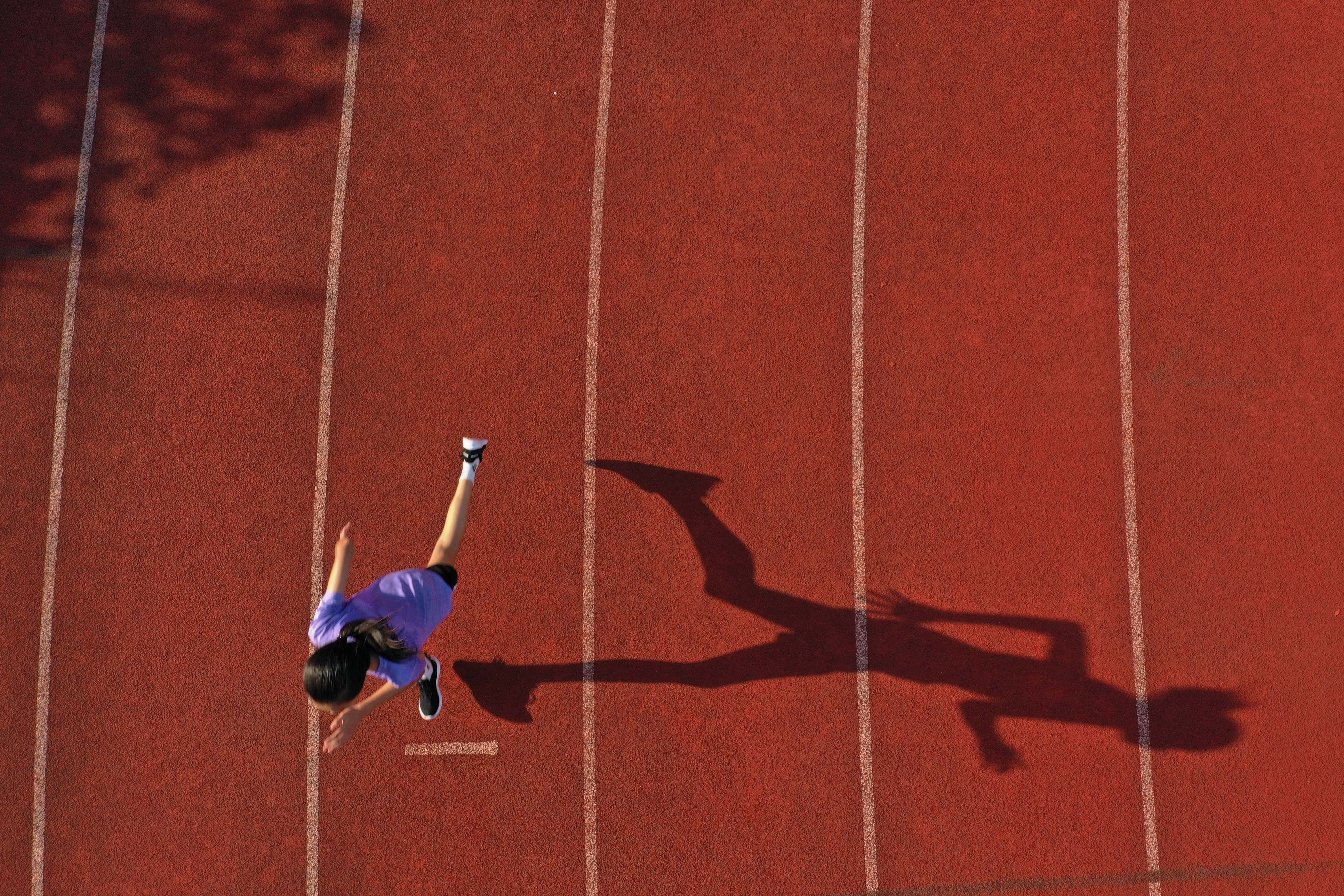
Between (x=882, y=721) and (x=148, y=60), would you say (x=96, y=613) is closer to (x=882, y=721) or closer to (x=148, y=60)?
(x=148, y=60)

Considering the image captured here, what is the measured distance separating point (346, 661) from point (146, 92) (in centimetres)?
480

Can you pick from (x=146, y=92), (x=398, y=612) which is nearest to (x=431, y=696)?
(x=398, y=612)

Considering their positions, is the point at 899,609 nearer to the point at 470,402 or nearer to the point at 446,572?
the point at 446,572

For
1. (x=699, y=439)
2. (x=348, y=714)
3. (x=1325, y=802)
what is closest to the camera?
(x=348, y=714)

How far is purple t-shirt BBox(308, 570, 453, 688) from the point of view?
4.49 m

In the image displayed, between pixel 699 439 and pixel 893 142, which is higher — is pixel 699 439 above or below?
below

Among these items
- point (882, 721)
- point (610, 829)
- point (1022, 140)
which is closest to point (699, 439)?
point (882, 721)

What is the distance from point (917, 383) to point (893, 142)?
179 cm

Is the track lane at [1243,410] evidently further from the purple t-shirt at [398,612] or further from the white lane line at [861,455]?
the purple t-shirt at [398,612]

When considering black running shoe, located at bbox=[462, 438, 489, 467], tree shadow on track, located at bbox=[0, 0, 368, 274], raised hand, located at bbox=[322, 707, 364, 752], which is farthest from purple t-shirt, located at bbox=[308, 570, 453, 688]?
tree shadow on track, located at bbox=[0, 0, 368, 274]

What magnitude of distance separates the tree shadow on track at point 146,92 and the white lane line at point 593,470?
1.88m

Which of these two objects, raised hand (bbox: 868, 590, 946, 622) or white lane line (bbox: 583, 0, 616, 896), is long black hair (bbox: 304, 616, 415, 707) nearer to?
white lane line (bbox: 583, 0, 616, 896)

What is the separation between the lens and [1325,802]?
539 cm

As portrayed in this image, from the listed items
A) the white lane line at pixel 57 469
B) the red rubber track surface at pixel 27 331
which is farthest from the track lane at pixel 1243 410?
the red rubber track surface at pixel 27 331
